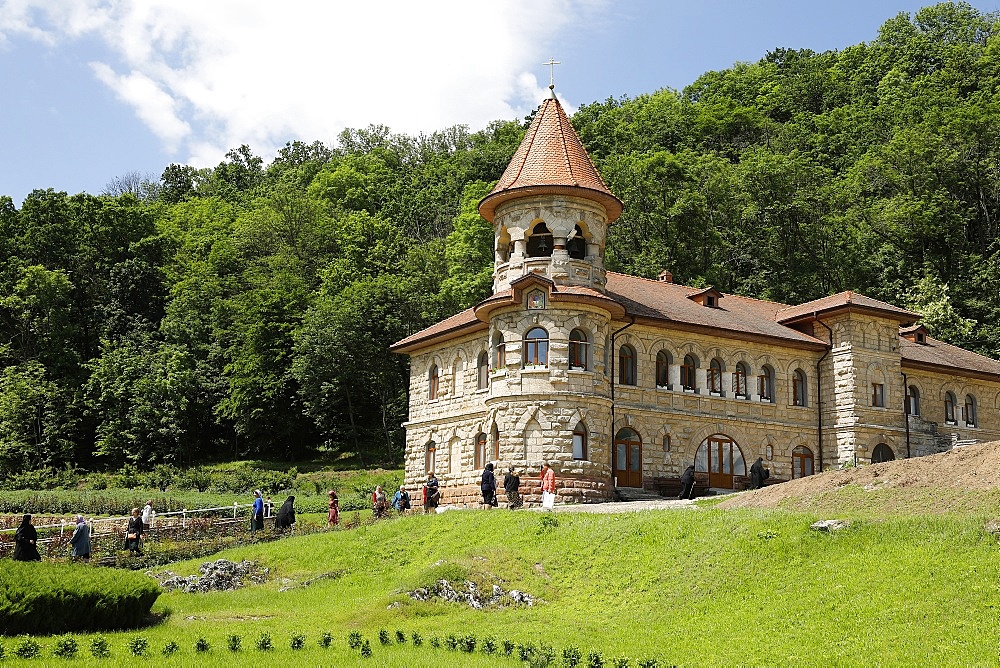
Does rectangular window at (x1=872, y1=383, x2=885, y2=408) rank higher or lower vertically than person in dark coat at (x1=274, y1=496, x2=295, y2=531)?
higher

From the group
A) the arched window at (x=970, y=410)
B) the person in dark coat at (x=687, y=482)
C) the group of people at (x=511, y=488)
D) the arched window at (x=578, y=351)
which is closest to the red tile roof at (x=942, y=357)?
the arched window at (x=970, y=410)

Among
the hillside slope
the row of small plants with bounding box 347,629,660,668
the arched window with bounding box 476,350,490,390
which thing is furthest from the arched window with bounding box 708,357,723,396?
the row of small plants with bounding box 347,629,660,668

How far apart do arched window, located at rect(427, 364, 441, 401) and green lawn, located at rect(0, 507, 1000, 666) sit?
562 inches

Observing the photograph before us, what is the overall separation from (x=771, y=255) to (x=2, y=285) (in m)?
51.4

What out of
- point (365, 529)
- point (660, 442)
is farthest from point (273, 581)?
point (660, 442)

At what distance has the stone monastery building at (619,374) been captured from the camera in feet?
108

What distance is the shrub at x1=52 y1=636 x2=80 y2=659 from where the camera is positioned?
14.4 meters

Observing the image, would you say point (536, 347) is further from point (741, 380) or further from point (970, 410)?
point (970, 410)

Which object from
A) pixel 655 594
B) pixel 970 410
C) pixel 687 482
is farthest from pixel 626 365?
pixel 655 594

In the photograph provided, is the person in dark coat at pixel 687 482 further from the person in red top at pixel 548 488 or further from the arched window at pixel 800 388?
the arched window at pixel 800 388

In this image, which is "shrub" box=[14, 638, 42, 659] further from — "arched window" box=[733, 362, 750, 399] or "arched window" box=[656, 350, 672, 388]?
"arched window" box=[733, 362, 750, 399]

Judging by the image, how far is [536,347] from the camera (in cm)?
3331

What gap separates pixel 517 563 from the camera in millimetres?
22047

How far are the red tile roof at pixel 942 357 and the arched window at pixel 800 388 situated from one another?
4.23 meters
